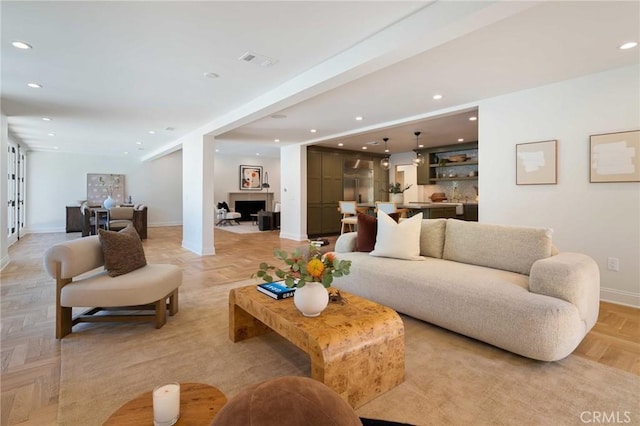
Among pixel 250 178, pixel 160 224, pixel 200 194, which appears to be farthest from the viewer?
pixel 250 178

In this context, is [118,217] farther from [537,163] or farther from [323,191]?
[537,163]

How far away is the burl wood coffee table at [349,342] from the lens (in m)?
1.56

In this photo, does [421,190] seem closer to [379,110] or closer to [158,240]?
[379,110]

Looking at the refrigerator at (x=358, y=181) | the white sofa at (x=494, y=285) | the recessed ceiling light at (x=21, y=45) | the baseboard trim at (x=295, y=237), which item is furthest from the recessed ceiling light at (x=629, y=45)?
the refrigerator at (x=358, y=181)

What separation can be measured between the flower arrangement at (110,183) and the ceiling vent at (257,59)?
9.56 m

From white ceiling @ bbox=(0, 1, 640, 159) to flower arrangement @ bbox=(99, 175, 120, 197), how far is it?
5.53 meters

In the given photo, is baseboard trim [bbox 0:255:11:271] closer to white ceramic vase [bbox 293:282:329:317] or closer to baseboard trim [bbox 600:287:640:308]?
white ceramic vase [bbox 293:282:329:317]

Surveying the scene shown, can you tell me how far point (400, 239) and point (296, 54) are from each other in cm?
201

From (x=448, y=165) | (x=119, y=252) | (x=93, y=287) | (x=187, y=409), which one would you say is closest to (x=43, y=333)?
(x=93, y=287)

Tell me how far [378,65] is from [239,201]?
10415mm

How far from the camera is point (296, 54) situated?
2.88 metres

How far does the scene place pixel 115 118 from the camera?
532cm

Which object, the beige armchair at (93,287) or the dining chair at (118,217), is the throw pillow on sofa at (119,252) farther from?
the dining chair at (118,217)

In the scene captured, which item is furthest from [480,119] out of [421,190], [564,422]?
[421,190]
